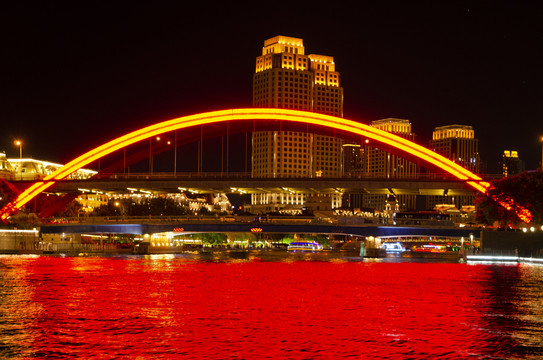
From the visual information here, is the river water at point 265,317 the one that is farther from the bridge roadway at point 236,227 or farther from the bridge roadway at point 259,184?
the bridge roadway at point 236,227

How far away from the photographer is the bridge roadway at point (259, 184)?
8981 cm

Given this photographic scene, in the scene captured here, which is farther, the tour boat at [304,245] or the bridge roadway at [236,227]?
the tour boat at [304,245]

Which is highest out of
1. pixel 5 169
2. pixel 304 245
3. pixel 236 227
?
pixel 5 169

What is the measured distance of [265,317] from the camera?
1173 inches

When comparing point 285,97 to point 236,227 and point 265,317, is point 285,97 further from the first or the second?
point 265,317

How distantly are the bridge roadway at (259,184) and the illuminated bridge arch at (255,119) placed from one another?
1947mm

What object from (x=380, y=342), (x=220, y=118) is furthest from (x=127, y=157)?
(x=380, y=342)

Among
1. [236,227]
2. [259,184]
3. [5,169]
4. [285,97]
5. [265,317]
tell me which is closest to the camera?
[265,317]

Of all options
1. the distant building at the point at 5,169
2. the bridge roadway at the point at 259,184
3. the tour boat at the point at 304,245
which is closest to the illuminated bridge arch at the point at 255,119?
the bridge roadway at the point at 259,184

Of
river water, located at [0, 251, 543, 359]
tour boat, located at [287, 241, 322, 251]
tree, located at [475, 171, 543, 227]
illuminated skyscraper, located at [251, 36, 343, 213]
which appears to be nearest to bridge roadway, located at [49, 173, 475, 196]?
tree, located at [475, 171, 543, 227]

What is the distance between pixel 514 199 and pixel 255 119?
3154 cm

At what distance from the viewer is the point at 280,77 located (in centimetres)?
18275

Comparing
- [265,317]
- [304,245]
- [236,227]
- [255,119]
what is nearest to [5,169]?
[304,245]

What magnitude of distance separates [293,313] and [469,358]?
34.0 feet
